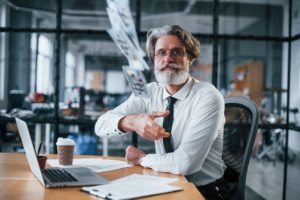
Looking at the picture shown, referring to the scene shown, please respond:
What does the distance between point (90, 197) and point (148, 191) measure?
A: 0.59 ft

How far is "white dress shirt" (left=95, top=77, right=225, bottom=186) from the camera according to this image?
1549mm

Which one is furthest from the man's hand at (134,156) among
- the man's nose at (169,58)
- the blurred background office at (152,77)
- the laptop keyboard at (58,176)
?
the blurred background office at (152,77)

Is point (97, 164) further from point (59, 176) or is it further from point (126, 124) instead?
point (59, 176)

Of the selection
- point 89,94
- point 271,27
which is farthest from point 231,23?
point 89,94

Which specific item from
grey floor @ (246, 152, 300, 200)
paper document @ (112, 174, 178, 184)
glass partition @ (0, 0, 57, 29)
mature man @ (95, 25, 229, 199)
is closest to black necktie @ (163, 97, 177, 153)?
mature man @ (95, 25, 229, 199)

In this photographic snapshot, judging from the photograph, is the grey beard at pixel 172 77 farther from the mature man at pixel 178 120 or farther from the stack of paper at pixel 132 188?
the stack of paper at pixel 132 188

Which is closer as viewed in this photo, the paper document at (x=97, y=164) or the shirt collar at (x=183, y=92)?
the paper document at (x=97, y=164)

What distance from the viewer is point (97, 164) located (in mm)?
1652

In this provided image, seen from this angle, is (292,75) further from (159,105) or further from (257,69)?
(257,69)

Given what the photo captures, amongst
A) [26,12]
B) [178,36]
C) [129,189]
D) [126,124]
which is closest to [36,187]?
[129,189]

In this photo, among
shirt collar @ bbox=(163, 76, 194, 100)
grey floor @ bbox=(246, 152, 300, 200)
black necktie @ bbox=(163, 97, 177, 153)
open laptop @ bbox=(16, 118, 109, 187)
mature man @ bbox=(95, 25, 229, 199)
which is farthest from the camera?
grey floor @ bbox=(246, 152, 300, 200)

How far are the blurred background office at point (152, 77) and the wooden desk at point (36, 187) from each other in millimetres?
843

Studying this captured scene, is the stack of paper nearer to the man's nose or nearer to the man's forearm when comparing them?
the man's forearm

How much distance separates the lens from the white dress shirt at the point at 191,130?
155 cm
